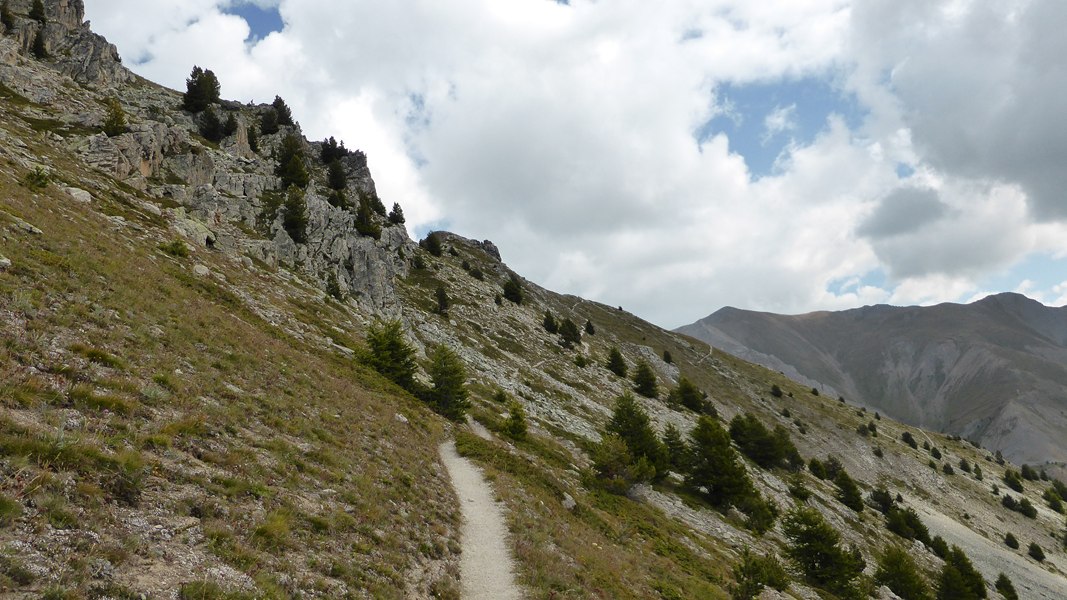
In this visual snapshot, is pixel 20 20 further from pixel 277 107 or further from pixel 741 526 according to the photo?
pixel 741 526

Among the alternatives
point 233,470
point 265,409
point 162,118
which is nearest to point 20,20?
point 162,118

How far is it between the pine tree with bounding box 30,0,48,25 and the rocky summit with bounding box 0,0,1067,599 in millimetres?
353

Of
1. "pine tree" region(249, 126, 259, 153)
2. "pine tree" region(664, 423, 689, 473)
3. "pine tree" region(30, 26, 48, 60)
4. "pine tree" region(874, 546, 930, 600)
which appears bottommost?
"pine tree" region(874, 546, 930, 600)

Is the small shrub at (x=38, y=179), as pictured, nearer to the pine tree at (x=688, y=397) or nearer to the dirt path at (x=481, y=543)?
the dirt path at (x=481, y=543)

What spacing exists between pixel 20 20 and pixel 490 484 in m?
83.2

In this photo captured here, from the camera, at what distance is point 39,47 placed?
58.2 meters

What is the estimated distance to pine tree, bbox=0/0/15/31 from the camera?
54.8 m

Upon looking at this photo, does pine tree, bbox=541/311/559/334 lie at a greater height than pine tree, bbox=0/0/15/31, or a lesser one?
lesser

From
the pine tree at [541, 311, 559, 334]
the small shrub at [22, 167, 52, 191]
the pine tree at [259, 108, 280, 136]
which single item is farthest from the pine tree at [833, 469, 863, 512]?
the pine tree at [259, 108, 280, 136]

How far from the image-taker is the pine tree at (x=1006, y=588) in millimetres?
54531

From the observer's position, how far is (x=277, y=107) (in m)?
91.6

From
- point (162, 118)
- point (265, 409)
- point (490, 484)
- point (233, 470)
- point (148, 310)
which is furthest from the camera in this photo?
point (162, 118)

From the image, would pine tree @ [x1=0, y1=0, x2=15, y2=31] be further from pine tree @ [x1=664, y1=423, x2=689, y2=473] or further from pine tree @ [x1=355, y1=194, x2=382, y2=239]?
pine tree @ [x1=664, y1=423, x2=689, y2=473]

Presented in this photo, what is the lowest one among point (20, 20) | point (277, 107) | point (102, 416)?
point (102, 416)
